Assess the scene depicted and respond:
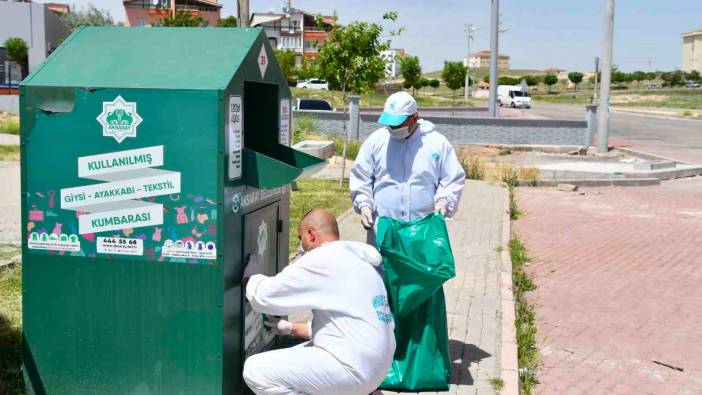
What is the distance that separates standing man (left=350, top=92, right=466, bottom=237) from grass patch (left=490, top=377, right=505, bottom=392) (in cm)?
111

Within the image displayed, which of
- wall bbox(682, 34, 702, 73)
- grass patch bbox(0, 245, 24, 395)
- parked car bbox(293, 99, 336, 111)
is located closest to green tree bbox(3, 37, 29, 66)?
parked car bbox(293, 99, 336, 111)

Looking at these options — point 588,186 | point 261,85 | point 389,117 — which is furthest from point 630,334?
point 588,186

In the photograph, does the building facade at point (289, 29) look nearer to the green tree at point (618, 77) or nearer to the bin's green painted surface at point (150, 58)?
the green tree at point (618, 77)

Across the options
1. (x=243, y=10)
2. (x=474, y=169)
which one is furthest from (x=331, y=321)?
(x=474, y=169)

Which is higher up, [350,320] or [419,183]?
[419,183]

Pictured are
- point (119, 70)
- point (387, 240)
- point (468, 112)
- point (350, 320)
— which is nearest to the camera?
point (350, 320)

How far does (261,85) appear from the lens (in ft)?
16.5

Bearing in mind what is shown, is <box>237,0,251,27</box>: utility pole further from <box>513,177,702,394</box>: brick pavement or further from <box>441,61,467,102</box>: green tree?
<box>441,61,467,102</box>: green tree

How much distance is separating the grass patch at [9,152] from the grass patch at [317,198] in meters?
6.90

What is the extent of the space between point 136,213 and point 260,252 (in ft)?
2.92

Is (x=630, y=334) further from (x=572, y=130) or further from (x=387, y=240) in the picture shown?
(x=572, y=130)

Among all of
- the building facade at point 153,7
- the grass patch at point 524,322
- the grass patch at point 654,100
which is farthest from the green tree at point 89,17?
the grass patch at point 524,322

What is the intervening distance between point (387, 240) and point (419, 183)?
497 mm

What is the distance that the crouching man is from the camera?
11.9ft
